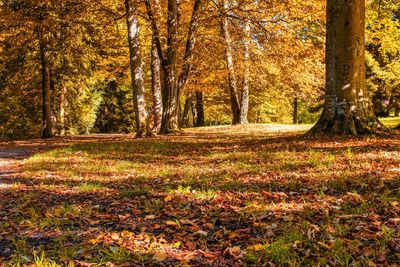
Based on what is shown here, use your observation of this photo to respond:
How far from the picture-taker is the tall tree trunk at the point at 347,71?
9391mm

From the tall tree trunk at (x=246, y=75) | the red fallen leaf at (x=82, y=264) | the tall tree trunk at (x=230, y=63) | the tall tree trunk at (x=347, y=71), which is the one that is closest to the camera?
the red fallen leaf at (x=82, y=264)

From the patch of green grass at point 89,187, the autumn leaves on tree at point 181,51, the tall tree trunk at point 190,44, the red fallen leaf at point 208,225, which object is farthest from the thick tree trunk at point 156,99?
the red fallen leaf at point 208,225

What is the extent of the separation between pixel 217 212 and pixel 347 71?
649cm

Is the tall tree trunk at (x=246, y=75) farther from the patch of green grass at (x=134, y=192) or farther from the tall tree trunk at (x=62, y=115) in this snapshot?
the tall tree trunk at (x=62, y=115)

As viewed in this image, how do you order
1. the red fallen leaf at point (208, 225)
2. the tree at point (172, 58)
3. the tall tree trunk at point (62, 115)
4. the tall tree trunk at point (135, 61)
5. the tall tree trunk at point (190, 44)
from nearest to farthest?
the red fallen leaf at point (208, 225) → the tall tree trunk at point (135, 61) → the tree at point (172, 58) → the tall tree trunk at point (190, 44) → the tall tree trunk at point (62, 115)

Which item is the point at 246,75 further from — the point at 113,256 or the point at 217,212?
the point at 113,256

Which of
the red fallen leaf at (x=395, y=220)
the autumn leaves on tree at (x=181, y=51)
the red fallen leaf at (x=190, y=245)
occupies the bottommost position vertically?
the red fallen leaf at (x=190, y=245)

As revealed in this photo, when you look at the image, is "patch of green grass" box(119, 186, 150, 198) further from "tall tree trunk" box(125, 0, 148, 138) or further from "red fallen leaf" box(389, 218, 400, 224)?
"tall tree trunk" box(125, 0, 148, 138)

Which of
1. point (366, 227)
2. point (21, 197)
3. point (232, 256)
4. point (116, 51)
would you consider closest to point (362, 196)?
point (366, 227)

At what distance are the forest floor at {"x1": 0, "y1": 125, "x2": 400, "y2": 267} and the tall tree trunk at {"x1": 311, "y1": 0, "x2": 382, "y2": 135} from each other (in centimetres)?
151

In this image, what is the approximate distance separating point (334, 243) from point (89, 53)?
68.7 ft

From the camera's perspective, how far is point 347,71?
30.9 ft

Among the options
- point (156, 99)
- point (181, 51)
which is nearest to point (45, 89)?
point (156, 99)

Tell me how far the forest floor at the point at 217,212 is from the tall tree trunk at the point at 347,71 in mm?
1513
